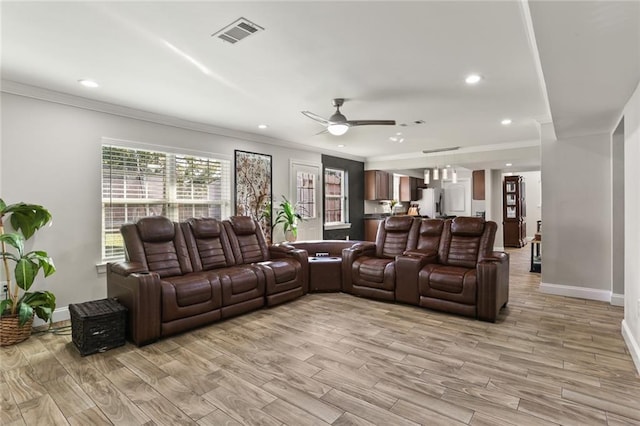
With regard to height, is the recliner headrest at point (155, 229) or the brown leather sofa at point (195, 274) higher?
the recliner headrest at point (155, 229)

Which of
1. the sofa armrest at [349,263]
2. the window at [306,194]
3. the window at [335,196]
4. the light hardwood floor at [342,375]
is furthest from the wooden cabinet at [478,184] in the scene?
the light hardwood floor at [342,375]

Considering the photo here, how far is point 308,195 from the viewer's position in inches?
277

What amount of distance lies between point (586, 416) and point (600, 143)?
3878 mm

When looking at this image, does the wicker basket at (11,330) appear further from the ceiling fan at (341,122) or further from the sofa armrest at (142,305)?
the ceiling fan at (341,122)

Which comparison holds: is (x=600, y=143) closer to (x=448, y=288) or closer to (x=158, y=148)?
(x=448, y=288)

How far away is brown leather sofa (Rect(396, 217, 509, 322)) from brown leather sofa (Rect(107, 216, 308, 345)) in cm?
152

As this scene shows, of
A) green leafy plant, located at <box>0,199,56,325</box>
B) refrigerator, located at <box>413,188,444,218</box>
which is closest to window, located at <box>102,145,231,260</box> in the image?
green leafy plant, located at <box>0,199,56,325</box>

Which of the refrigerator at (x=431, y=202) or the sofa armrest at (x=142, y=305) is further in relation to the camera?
the refrigerator at (x=431, y=202)

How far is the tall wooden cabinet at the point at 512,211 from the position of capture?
30.8 feet

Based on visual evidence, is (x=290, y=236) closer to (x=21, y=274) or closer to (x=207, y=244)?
(x=207, y=244)

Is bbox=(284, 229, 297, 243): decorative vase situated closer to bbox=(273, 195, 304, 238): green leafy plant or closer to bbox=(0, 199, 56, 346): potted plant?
bbox=(273, 195, 304, 238): green leafy plant

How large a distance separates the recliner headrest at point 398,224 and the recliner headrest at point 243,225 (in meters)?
2.04

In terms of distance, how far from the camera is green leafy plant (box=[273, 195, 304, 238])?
20.0ft

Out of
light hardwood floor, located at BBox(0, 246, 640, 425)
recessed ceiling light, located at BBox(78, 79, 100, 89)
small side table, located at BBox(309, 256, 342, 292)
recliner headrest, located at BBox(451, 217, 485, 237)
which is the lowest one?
light hardwood floor, located at BBox(0, 246, 640, 425)
